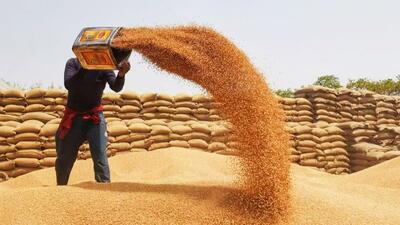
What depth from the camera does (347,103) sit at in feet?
26.5

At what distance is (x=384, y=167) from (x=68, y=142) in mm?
3451

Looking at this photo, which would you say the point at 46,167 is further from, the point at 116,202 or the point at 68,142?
the point at 116,202

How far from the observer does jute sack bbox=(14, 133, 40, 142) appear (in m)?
5.29

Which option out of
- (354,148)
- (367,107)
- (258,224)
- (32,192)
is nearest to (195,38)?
(258,224)

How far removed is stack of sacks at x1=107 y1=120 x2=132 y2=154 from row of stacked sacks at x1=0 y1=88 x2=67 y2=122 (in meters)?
0.89

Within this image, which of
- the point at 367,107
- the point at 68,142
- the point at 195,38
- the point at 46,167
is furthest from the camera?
the point at 367,107

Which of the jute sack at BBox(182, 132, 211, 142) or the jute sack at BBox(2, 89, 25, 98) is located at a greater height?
the jute sack at BBox(2, 89, 25, 98)

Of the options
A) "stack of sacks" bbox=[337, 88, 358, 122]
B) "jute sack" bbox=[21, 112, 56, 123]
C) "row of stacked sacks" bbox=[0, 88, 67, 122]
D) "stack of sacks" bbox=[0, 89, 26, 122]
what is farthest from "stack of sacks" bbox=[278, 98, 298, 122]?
"stack of sacks" bbox=[0, 89, 26, 122]

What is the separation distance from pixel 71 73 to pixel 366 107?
6.50 metres

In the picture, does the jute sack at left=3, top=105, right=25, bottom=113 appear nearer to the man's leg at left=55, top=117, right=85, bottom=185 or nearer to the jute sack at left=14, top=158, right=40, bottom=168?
the jute sack at left=14, top=158, right=40, bottom=168

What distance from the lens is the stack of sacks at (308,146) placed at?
6.86 metres

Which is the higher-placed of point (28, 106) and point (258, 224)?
point (28, 106)

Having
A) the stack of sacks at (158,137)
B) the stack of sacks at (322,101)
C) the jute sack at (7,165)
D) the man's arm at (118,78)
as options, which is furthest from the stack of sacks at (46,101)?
the stack of sacks at (322,101)

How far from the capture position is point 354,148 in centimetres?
728
